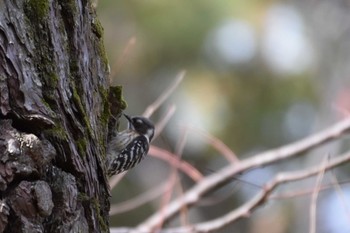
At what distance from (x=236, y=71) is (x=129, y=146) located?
8.57m

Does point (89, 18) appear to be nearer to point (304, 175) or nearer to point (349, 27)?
point (304, 175)

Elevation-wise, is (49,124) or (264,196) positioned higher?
(264,196)

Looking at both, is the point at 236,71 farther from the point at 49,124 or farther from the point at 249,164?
the point at 49,124

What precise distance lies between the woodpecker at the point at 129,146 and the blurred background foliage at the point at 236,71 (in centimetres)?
597

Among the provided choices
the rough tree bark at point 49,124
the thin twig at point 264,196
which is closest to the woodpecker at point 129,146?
the thin twig at point 264,196

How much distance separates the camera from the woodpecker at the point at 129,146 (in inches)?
121

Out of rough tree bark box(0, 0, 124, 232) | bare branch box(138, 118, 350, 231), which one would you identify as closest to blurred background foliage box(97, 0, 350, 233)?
bare branch box(138, 118, 350, 231)

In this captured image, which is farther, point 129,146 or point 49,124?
point 129,146

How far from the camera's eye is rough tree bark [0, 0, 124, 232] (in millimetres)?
1941

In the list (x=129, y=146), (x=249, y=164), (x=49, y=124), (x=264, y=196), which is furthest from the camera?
(x=249, y=164)

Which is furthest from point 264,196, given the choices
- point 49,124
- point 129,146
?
point 49,124

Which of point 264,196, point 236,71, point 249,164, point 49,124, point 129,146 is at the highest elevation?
point 236,71

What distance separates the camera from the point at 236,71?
38.7ft

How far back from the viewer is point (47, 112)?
6.76 feet
